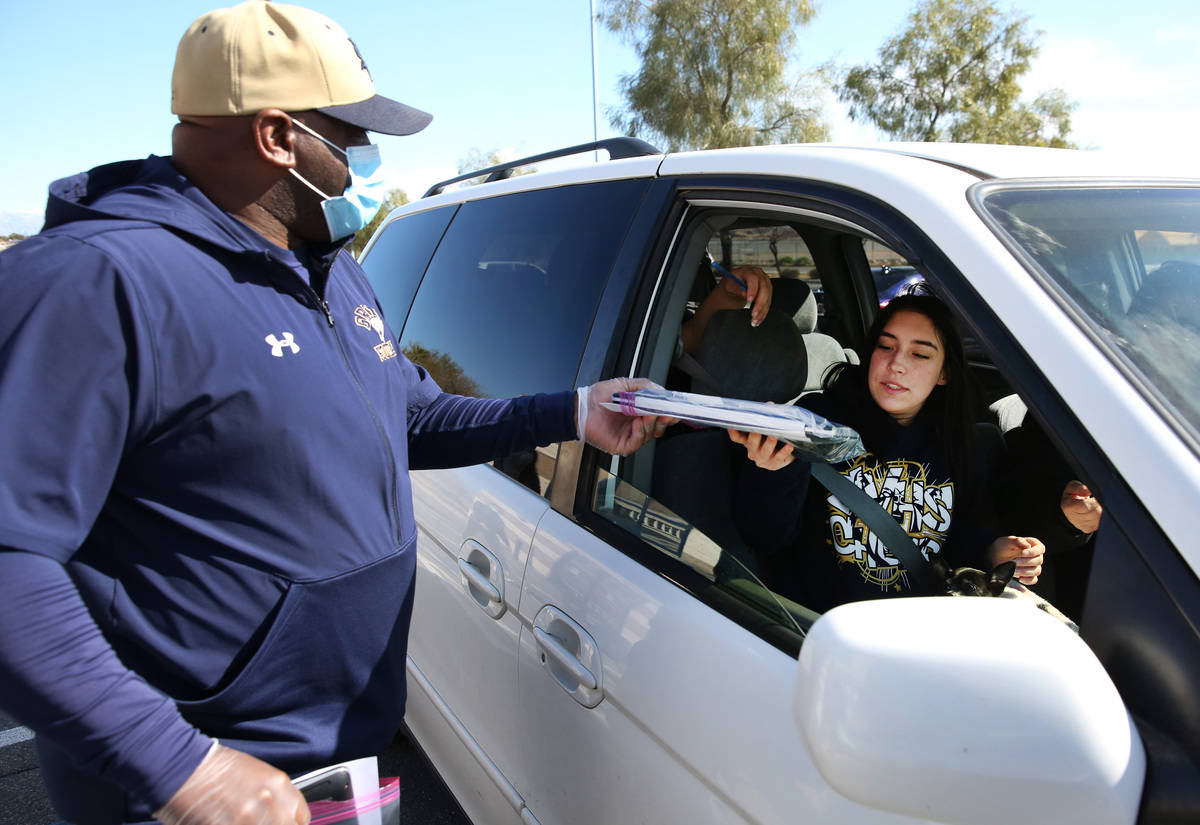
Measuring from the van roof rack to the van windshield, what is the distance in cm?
101

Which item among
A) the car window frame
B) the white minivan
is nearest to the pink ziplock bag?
the white minivan

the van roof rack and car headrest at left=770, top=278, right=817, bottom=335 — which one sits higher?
the van roof rack

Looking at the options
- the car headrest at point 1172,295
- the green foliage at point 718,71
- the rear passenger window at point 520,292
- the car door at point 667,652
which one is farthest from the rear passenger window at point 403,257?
the green foliage at point 718,71

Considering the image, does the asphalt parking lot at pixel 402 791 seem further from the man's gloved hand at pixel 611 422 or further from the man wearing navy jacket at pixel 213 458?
the man's gloved hand at pixel 611 422

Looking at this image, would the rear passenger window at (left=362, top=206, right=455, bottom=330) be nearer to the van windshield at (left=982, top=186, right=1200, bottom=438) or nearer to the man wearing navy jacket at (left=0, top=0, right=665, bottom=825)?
the man wearing navy jacket at (left=0, top=0, right=665, bottom=825)

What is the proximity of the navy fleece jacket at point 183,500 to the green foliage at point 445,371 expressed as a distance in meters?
0.76

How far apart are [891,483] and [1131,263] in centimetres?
66

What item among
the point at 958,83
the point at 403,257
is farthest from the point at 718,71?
the point at 403,257

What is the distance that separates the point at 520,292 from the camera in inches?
83.3

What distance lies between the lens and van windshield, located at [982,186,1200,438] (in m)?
1.04

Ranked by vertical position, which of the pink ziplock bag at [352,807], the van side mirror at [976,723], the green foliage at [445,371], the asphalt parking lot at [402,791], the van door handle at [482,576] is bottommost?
the asphalt parking lot at [402,791]

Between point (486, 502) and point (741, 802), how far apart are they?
1020 millimetres

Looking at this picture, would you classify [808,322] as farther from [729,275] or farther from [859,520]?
[859,520]

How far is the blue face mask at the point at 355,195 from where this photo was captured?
4.39 feet
